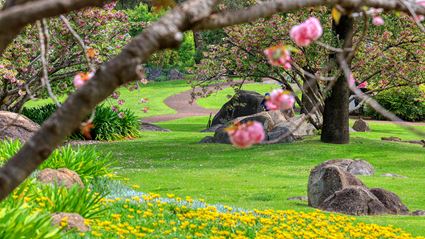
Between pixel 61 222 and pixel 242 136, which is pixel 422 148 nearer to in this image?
pixel 61 222

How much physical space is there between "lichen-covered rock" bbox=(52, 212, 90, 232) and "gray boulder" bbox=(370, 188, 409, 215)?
6.88 meters

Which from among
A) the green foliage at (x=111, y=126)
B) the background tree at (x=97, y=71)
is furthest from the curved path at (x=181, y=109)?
the background tree at (x=97, y=71)

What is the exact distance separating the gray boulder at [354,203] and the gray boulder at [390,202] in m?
0.16

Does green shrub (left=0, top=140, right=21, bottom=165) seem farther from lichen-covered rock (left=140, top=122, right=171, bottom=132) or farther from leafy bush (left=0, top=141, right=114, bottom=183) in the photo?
lichen-covered rock (left=140, top=122, right=171, bottom=132)

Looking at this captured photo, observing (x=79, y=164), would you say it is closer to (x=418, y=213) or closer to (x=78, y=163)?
(x=78, y=163)

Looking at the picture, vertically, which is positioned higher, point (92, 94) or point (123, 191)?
point (92, 94)

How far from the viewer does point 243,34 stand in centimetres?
2384

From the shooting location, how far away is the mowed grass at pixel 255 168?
15508 mm

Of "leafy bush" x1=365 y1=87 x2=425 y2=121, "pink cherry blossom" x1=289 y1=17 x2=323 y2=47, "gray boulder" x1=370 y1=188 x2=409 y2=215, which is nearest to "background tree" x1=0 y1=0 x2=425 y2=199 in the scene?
"pink cherry blossom" x1=289 y1=17 x2=323 y2=47

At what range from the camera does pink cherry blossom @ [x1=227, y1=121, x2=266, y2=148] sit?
3885 mm

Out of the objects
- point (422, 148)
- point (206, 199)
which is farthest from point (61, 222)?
point (422, 148)

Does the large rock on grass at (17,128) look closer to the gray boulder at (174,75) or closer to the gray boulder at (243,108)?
the gray boulder at (243,108)

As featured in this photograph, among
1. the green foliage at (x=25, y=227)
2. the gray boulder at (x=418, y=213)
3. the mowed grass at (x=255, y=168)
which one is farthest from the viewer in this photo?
the mowed grass at (x=255, y=168)

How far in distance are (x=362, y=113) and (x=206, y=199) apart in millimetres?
30517
